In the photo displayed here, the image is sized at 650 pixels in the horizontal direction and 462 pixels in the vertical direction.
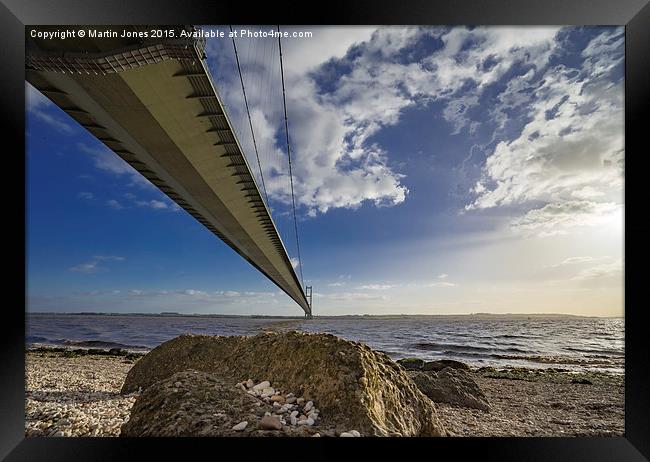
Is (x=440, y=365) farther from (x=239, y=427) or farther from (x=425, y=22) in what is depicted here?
(x=425, y=22)

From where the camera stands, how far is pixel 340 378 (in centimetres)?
253

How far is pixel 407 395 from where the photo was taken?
2.79 metres

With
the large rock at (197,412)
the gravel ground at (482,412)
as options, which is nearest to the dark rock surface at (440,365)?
the gravel ground at (482,412)

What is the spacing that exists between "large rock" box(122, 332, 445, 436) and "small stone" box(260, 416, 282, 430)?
28 centimetres

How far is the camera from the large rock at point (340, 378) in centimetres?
244

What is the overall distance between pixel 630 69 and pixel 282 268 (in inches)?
561

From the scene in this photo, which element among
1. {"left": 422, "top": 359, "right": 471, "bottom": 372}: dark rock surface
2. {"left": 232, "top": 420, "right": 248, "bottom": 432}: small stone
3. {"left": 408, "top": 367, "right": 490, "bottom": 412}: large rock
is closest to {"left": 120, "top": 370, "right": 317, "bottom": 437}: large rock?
{"left": 232, "top": 420, "right": 248, "bottom": 432}: small stone

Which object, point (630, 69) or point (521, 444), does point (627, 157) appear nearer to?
point (630, 69)

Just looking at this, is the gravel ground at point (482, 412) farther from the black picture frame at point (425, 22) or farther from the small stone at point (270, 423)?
the small stone at point (270, 423)

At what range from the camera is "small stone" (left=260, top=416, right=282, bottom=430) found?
7.84ft

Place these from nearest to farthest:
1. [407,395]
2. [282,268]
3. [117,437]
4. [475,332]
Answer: [117,437] < [407,395] < [475,332] < [282,268]

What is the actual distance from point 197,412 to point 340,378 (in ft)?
3.50

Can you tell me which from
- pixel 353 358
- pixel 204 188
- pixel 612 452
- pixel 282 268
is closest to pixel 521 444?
pixel 612 452

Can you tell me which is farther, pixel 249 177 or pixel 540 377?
pixel 249 177
